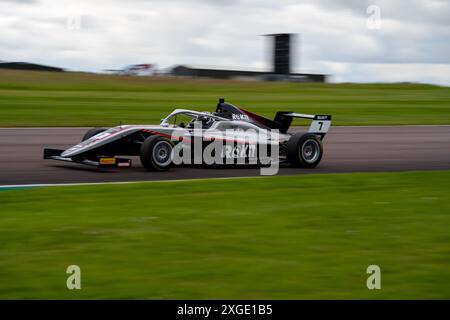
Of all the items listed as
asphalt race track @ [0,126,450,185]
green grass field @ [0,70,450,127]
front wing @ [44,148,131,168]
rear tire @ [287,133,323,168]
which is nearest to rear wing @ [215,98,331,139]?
rear tire @ [287,133,323,168]

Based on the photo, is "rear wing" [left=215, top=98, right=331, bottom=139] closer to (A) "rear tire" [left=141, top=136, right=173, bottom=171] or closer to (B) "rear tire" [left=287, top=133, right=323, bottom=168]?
(B) "rear tire" [left=287, top=133, right=323, bottom=168]

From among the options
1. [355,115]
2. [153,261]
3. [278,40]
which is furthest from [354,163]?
[278,40]

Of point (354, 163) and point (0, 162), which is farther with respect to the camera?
point (354, 163)

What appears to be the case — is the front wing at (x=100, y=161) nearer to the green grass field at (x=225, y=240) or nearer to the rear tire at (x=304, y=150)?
the green grass field at (x=225, y=240)

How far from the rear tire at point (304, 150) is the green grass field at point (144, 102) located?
10.5m

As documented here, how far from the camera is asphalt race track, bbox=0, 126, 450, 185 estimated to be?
11297mm

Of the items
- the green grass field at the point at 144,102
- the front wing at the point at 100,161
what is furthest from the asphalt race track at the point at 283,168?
the green grass field at the point at 144,102

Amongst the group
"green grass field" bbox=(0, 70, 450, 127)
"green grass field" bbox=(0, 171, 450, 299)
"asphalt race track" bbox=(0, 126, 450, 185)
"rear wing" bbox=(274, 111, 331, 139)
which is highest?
"green grass field" bbox=(0, 70, 450, 127)

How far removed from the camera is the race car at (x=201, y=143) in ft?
38.3

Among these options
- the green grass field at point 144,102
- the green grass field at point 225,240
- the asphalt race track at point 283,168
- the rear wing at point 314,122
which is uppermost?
the green grass field at point 144,102

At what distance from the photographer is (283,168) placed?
12.8 meters
